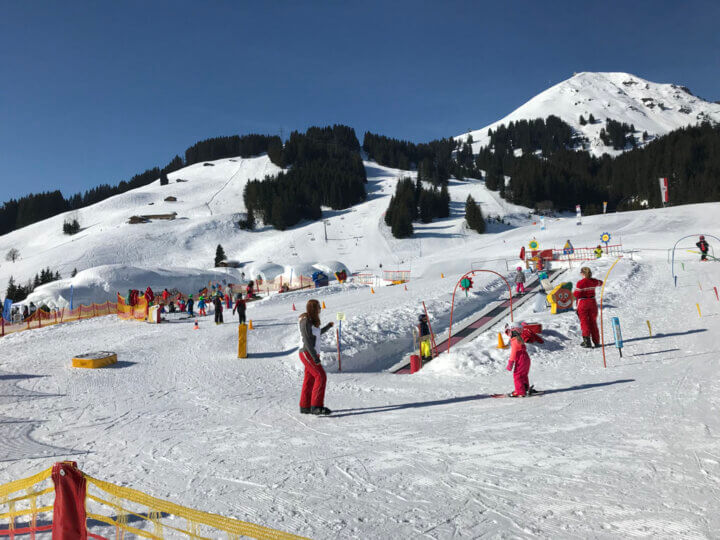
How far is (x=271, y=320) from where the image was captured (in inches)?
768

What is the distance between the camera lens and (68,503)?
8.96 feet

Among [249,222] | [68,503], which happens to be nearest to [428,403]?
[68,503]

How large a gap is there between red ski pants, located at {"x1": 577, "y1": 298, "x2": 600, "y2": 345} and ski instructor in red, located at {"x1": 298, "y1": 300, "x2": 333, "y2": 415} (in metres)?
7.07

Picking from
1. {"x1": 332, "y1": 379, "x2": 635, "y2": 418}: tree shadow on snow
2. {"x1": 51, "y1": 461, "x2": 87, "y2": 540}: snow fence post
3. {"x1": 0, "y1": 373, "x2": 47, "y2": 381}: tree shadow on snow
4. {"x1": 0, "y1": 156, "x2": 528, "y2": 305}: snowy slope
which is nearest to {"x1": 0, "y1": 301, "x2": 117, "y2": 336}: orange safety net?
{"x1": 0, "y1": 373, "x2": 47, "y2": 381}: tree shadow on snow

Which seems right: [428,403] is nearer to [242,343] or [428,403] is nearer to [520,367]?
[520,367]

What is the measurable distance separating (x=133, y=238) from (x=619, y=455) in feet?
266

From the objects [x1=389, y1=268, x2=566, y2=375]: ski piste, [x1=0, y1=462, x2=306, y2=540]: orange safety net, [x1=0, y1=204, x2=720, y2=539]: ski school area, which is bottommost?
[x1=389, y1=268, x2=566, y2=375]: ski piste

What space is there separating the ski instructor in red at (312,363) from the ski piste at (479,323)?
235 inches

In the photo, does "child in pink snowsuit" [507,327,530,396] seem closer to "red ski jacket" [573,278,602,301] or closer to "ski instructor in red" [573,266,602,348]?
"ski instructor in red" [573,266,602,348]

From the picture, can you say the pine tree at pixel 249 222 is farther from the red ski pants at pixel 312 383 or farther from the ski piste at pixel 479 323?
the red ski pants at pixel 312 383

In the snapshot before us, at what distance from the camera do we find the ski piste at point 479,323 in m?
13.6

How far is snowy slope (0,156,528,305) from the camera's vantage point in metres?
54.2

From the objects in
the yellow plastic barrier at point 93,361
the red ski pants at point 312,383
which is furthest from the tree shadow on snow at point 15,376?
the red ski pants at point 312,383

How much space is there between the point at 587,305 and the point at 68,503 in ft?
35.0
